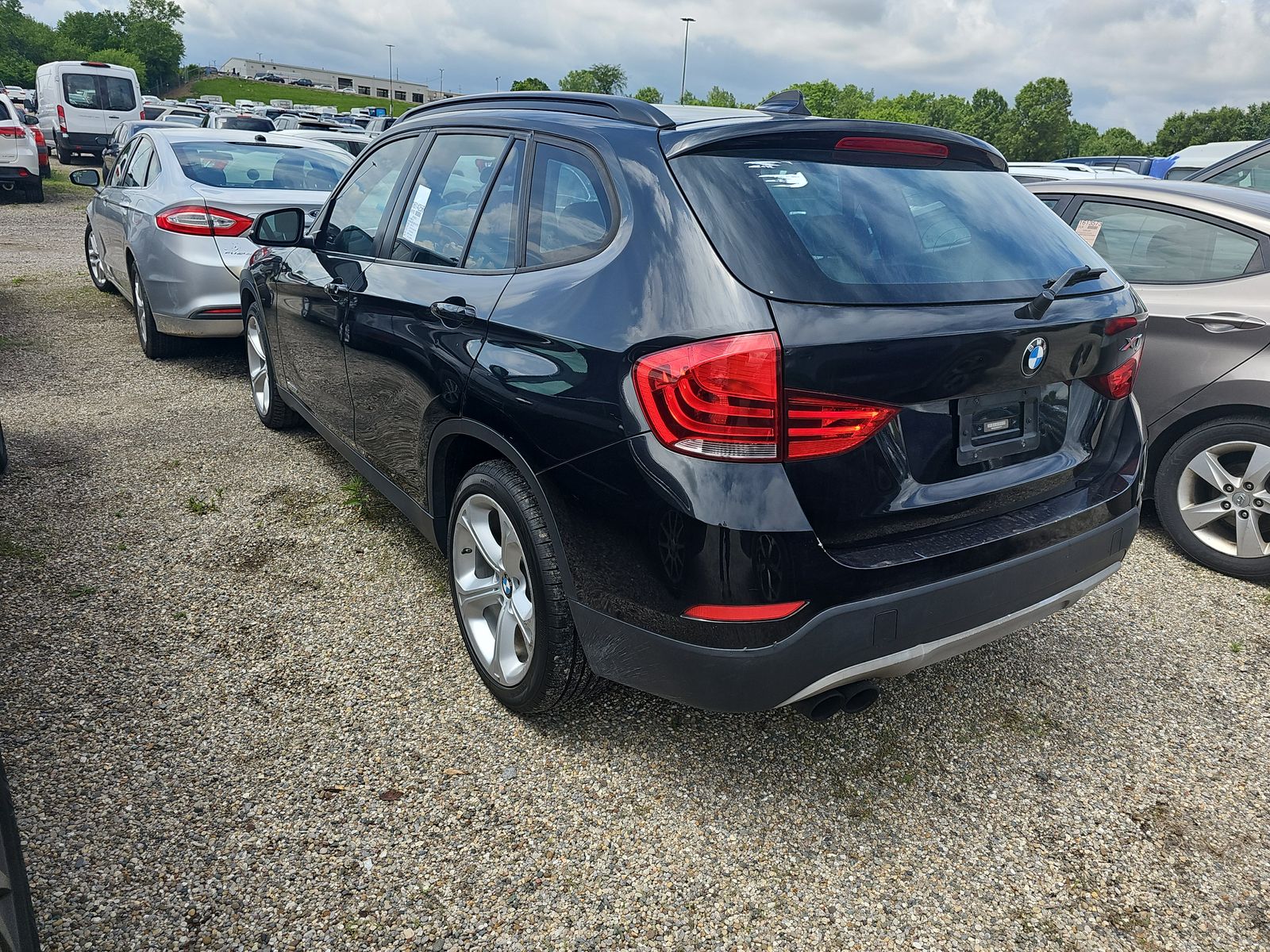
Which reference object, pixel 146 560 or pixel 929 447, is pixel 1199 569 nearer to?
pixel 929 447

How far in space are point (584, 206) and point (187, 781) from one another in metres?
1.94

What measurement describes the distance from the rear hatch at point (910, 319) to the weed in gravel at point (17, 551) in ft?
10.6

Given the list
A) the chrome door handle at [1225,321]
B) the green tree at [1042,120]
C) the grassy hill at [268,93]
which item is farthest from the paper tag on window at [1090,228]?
the grassy hill at [268,93]

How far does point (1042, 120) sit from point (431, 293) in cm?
10205

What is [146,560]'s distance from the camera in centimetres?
388

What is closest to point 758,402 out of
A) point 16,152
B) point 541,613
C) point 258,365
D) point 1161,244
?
point 541,613

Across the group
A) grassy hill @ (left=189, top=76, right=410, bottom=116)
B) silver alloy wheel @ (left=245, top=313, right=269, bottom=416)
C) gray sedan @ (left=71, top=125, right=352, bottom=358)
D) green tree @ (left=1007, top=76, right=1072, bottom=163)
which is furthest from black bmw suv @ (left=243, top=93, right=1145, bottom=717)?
grassy hill @ (left=189, top=76, right=410, bottom=116)

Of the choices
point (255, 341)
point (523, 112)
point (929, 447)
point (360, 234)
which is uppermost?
point (523, 112)

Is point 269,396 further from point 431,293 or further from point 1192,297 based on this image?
point 1192,297

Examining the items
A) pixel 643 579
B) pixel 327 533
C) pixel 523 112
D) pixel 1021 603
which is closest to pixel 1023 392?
pixel 1021 603

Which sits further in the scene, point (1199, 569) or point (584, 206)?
point (1199, 569)

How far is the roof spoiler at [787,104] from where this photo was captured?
9.34 ft

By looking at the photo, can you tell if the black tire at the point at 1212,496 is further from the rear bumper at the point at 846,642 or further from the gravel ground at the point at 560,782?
the rear bumper at the point at 846,642

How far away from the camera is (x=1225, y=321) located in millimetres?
3977
